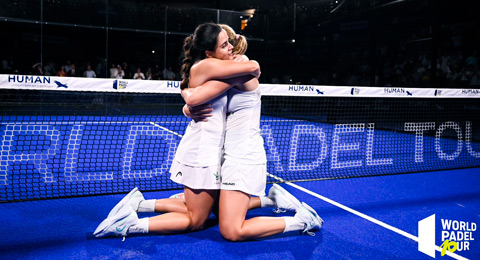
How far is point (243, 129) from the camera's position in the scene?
10.7 ft

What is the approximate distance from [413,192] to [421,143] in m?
4.94

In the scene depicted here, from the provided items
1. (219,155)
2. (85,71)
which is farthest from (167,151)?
(85,71)

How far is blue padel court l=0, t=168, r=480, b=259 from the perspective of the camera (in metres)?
3.08

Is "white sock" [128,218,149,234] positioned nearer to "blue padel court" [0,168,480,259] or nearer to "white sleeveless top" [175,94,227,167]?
"blue padel court" [0,168,480,259]

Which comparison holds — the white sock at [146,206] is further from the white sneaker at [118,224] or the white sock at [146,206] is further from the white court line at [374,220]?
the white court line at [374,220]

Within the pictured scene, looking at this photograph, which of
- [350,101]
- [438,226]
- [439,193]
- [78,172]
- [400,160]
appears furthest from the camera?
[350,101]

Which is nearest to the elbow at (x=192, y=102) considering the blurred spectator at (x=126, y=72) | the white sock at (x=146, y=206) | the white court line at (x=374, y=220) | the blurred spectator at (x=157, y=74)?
the white sock at (x=146, y=206)

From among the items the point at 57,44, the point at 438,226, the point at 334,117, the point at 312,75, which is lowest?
the point at 438,226

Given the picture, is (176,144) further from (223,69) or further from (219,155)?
(223,69)

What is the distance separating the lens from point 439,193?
495cm

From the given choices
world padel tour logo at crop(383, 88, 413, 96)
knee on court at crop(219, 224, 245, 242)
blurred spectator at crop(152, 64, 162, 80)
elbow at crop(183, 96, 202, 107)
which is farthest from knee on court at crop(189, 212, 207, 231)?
blurred spectator at crop(152, 64, 162, 80)

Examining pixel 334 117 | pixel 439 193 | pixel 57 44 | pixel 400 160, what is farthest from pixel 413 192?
pixel 57 44

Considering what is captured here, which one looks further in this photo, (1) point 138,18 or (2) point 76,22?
(1) point 138,18

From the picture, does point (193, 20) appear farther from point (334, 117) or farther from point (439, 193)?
point (439, 193)
